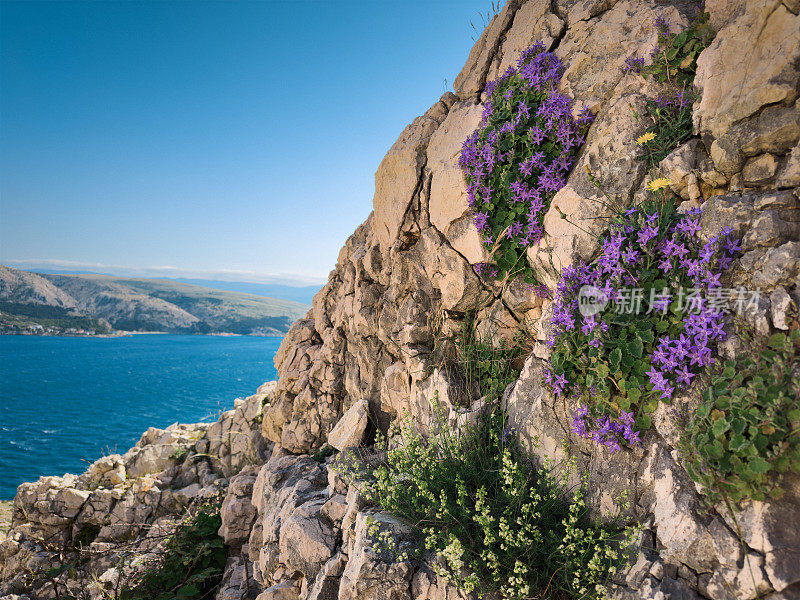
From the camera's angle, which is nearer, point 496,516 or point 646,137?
point 496,516

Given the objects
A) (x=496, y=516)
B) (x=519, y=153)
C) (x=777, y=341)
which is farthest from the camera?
(x=519, y=153)

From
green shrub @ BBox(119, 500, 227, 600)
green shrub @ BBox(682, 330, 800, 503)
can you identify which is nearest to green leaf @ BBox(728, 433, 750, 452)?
green shrub @ BBox(682, 330, 800, 503)

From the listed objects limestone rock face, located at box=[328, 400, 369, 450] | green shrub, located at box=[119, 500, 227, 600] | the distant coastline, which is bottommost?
the distant coastline

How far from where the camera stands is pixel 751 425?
262 centimetres

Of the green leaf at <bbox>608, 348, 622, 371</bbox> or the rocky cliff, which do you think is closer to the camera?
the rocky cliff

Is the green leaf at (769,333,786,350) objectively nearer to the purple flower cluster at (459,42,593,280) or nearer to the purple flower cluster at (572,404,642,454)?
the purple flower cluster at (572,404,642,454)

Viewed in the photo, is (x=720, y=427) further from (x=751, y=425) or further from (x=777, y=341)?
(x=777, y=341)

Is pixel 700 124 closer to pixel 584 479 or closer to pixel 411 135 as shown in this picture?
pixel 584 479

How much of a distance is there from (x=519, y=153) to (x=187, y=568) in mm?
9331

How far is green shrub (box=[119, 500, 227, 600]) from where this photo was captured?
6.21 meters

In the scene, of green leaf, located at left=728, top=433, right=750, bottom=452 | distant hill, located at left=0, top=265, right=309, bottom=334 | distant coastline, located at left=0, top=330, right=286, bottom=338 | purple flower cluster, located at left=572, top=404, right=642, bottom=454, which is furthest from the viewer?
distant hill, located at left=0, top=265, right=309, bottom=334

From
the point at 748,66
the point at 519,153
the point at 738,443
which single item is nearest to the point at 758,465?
the point at 738,443

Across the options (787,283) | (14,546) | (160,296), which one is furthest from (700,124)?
(160,296)

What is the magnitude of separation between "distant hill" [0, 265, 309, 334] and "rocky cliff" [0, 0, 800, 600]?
13088 centimetres
